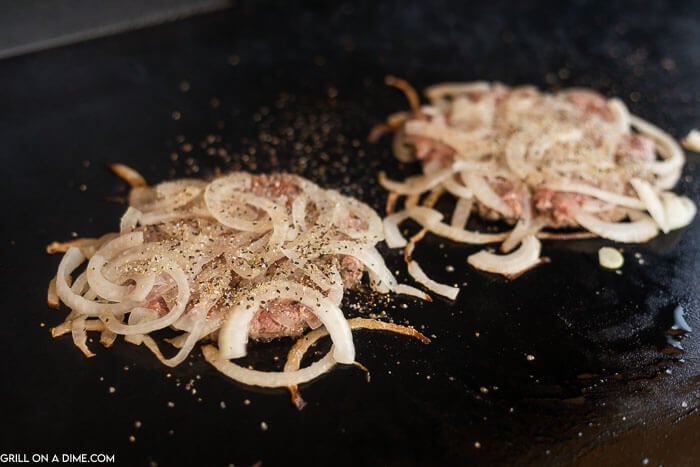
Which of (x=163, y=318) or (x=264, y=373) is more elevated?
(x=163, y=318)

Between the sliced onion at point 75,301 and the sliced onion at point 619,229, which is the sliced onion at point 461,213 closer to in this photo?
the sliced onion at point 619,229

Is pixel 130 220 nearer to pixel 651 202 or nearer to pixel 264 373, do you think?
pixel 264 373

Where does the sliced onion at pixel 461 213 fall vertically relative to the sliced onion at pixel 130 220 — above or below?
below

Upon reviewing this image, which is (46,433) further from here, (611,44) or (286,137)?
(611,44)

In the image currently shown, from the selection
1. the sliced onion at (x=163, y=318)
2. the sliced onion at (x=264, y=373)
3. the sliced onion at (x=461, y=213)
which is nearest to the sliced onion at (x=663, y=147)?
the sliced onion at (x=461, y=213)

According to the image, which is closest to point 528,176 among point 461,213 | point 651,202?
point 461,213

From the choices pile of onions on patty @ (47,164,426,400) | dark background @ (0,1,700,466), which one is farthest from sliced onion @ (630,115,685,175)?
pile of onions on patty @ (47,164,426,400)

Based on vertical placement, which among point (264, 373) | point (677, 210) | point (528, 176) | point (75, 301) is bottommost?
Result: point (264, 373)
